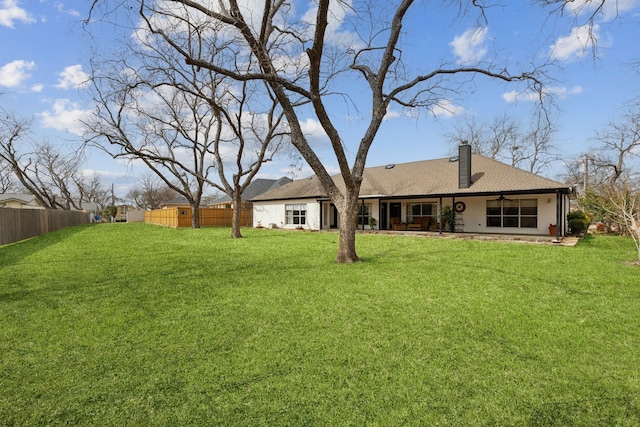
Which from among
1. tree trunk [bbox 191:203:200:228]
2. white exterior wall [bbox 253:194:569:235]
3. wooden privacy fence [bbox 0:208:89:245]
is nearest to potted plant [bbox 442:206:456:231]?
white exterior wall [bbox 253:194:569:235]

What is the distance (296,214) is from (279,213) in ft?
6.12

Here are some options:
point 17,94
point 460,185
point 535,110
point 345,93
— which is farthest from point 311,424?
point 460,185

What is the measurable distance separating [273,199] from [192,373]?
885 inches

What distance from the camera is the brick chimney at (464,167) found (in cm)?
1681

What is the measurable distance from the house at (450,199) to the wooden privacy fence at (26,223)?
14005 millimetres

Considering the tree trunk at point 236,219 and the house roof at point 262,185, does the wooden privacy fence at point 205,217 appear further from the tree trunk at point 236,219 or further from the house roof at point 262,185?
the tree trunk at point 236,219

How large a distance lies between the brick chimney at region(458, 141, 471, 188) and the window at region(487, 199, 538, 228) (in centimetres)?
155

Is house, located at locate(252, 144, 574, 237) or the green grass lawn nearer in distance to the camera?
the green grass lawn

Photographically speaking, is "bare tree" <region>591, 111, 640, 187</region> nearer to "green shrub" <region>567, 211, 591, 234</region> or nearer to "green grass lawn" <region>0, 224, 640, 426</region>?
"green shrub" <region>567, 211, 591, 234</region>

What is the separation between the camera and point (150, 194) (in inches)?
2542

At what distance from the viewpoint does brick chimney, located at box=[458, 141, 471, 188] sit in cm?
1681

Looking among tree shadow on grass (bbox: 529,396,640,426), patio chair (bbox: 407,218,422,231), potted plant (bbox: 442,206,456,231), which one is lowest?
tree shadow on grass (bbox: 529,396,640,426)

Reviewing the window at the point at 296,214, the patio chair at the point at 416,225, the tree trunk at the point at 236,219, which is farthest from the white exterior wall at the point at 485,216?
the tree trunk at the point at 236,219

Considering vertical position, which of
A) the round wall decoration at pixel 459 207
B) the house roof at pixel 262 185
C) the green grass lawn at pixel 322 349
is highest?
A: the house roof at pixel 262 185
